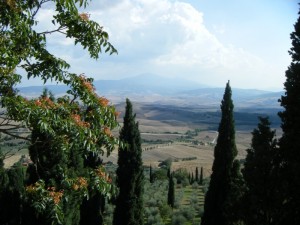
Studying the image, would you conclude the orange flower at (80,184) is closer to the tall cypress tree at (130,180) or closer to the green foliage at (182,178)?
the tall cypress tree at (130,180)

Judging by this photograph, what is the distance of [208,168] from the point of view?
98.9 metres

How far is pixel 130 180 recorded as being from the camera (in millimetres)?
27688

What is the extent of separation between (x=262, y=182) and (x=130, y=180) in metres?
12.2

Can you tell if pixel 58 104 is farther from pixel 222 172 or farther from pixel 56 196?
pixel 222 172

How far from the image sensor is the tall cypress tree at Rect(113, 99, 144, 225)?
90.2ft

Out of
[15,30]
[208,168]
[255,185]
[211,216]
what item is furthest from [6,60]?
[208,168]

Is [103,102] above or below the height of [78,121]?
above

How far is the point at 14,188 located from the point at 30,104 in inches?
978

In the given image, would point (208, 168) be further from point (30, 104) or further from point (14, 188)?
point (30, 104)

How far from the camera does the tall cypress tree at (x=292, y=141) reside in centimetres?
1612

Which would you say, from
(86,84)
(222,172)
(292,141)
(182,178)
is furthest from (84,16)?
(182,178)

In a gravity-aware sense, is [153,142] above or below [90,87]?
below

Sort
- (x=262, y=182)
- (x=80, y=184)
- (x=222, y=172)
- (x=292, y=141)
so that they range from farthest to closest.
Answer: (x=222, y=172)
(x=262, y=182)
(x=292, y=141)
(x=80, y=184)

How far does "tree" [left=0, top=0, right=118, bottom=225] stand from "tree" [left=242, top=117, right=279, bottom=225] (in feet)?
38.9
